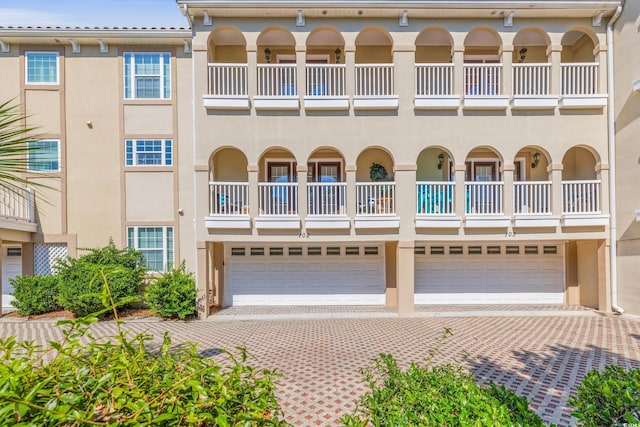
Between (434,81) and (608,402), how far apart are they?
407 inches

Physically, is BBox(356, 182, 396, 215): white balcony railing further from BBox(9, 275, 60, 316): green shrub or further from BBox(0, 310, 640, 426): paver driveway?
BBox(9, 275, 60, 316): green shrub

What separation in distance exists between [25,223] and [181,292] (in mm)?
6489

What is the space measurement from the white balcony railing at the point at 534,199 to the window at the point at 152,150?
483 inches

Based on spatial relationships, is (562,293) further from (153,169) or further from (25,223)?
(25,223)

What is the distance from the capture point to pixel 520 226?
10.7 metres

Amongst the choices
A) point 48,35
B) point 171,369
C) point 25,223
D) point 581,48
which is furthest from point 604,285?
point 48,35

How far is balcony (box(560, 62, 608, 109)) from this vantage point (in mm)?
10648

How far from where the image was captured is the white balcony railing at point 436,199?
11031 mm

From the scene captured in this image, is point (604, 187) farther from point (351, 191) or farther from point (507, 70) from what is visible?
point (351, 191)

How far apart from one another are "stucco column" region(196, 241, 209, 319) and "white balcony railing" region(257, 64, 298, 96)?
18.2ft

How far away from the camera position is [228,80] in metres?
11.0

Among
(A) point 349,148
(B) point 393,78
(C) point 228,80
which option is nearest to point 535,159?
(B) point 393,78

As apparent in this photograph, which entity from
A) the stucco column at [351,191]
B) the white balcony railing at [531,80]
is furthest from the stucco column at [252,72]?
the white balcony railing at [531,80]

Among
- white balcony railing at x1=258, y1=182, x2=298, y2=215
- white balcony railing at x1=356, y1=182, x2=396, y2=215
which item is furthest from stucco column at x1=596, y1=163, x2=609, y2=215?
white balcony railing at x1=258, y1=182, x2=298, y2=215
